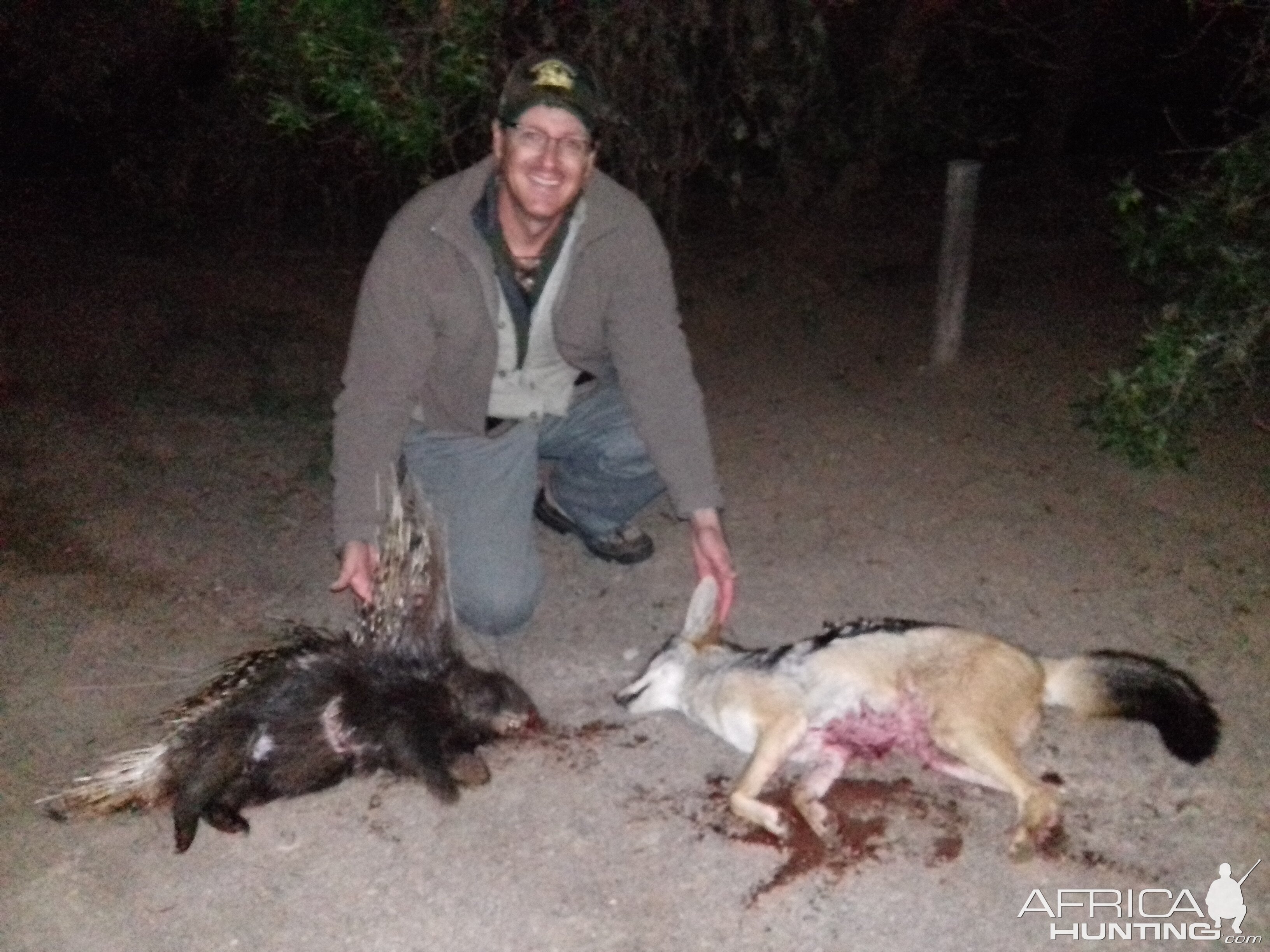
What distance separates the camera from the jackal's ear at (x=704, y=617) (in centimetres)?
402

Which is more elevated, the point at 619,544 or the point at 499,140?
the point at 499,140

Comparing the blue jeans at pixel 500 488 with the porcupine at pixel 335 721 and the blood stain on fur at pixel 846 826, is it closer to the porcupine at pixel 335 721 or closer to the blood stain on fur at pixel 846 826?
the porcupine at pixel 335 721

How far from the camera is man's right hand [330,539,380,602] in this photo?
3.78m

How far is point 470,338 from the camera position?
4.19m

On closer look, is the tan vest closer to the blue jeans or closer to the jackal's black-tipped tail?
the blue jeans

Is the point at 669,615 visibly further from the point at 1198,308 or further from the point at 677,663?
the point at 1198,308

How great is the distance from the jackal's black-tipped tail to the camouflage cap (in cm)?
246

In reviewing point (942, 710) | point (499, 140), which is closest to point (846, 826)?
point (942, 710)

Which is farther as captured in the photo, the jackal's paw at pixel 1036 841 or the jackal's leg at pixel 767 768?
the jackal's leg at pixel 767 768

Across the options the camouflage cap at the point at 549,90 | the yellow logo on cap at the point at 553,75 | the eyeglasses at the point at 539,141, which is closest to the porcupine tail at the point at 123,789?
the eyeglasses at the point at 539,141


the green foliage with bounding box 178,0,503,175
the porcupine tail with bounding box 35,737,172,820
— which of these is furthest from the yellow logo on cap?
the porcupine tail with bounding box 35,737,172,820

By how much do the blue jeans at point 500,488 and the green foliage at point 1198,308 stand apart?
7.96ft

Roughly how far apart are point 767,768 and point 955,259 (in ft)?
12.8

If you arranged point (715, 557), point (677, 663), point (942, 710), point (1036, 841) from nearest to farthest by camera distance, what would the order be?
point (1036, 841)
point (942, 710)
point (677, 663)
point (715, 557)
